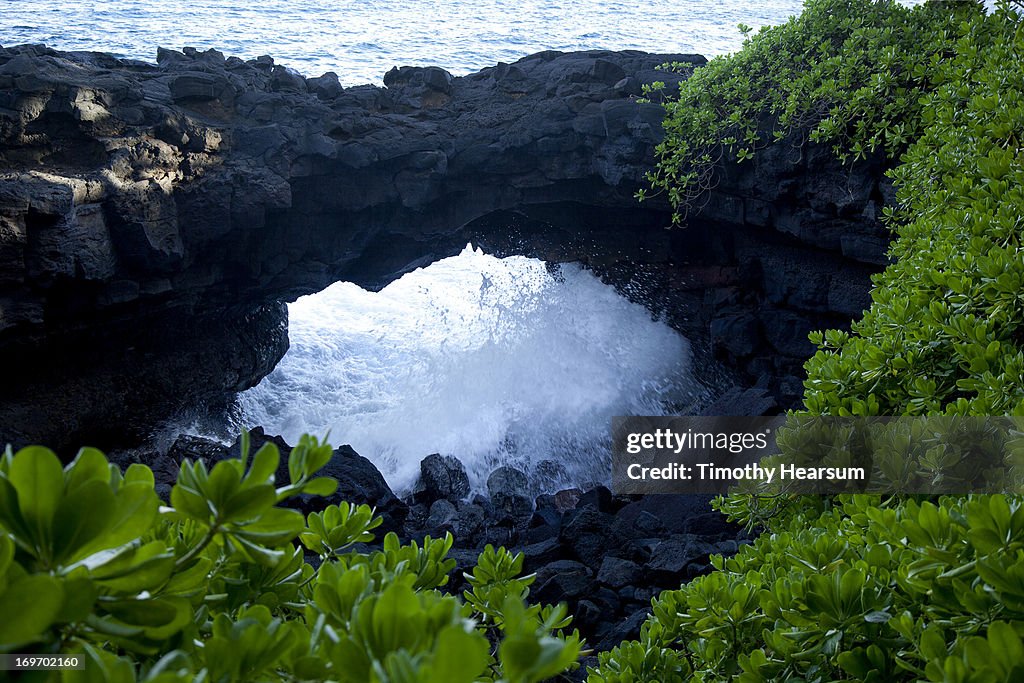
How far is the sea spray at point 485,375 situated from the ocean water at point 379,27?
4.21 meters

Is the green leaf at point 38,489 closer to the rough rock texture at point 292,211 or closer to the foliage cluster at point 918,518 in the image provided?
the foliage cluster at point 918,518

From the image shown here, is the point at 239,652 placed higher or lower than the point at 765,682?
higher

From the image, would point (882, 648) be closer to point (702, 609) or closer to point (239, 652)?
point (702, 609)

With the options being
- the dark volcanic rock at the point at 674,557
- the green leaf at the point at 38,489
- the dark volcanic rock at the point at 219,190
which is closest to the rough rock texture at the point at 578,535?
the dark volcanic rock at the point at 674,557

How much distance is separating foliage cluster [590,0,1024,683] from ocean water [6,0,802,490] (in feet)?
18.9

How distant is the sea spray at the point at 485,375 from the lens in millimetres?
9320

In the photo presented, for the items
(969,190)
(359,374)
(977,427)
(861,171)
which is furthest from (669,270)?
(977,427)

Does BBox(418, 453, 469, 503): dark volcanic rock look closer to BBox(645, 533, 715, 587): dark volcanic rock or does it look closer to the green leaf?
BBox(645, 533, 715, 587): dark volcanic rock

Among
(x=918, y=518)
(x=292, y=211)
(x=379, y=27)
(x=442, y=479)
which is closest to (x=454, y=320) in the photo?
(x=292, y=211)

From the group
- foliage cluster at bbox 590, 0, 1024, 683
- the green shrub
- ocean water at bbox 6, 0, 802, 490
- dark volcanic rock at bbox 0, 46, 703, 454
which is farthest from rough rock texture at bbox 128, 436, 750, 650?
the green shrub

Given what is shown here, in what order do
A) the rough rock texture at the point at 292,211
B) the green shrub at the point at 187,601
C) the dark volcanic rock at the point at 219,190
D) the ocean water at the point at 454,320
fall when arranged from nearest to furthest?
the green shrub at the point at 187,601 → the dark volcanic rock at the point at 219,190 → the rough rock texture at the point at 292,211 → the ocean water at the point at 454,320

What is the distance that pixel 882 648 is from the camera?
1407mm

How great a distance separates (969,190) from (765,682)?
267cm

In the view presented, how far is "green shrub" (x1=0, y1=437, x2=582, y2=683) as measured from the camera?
2.22ft
